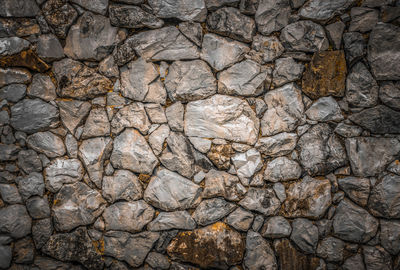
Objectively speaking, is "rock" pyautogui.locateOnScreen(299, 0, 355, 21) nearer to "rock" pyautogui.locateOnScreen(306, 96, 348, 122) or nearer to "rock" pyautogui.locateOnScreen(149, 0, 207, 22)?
"rock" pyautogui.locateOnScreen(306, 96, 348, 122)

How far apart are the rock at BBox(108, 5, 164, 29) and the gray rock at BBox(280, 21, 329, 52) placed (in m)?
1.11

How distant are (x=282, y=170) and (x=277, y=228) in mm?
522

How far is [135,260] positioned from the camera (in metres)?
2.01

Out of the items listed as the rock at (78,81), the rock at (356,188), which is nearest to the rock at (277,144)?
the rock at (356,188)

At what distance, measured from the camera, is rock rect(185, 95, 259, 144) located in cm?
193

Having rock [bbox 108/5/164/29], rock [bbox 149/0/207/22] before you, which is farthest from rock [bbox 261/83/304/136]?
rock [bbox 108/5/164/29]

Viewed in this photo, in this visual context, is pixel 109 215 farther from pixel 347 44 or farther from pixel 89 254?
pixel 347 44

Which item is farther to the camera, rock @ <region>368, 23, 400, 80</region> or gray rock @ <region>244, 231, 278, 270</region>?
gray rock @ <region>244, 231, 278, 270</region>

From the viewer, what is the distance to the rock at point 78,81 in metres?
1.99

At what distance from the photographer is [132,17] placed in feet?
6.27

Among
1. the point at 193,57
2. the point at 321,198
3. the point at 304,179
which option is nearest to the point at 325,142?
the point at 304,179

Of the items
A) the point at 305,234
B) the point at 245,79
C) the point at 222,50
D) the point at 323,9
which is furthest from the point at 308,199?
the point at 323,9

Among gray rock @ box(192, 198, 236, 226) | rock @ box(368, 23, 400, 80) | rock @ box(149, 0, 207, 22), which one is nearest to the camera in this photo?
rock @ box(368, 23, 400, 80)

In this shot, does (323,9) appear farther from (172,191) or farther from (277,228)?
(172,191)
